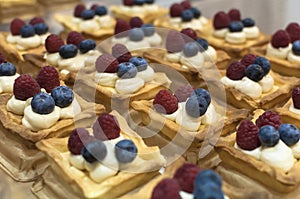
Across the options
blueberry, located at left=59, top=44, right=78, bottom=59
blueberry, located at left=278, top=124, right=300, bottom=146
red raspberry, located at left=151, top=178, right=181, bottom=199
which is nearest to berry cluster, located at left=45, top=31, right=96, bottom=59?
blueberry, located at left=59, top=44, right=78, bottom=59

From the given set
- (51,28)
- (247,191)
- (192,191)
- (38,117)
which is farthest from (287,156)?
(51,28)

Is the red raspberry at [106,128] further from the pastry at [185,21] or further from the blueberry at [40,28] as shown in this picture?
the pastry at [185,21]

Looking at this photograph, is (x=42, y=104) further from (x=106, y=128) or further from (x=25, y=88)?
(x=106, y=128)

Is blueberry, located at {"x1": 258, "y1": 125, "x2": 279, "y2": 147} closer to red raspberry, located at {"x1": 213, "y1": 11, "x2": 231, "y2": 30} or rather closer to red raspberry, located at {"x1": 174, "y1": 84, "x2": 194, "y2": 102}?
red raspberry, located at {"x1": 174, "y1": 84, "x2": 194, "y2": 102}

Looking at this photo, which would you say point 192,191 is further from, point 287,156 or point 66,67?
point 66,67

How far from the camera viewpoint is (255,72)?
254 centimetres

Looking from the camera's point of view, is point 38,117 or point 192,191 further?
point 38,117

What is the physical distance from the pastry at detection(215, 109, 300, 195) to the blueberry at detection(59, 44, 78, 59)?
3.91 feet

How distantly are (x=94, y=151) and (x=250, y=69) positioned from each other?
1108mm

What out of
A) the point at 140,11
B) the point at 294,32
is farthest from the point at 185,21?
the point at 294,32

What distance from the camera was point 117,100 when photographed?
8.15 ft

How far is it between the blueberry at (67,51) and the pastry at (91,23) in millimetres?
661

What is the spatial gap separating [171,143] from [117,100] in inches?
17.6

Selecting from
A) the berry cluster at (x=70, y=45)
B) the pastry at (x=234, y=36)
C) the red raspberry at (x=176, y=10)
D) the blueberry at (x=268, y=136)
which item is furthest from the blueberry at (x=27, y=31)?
the blueberry at (x=268, y=136)
